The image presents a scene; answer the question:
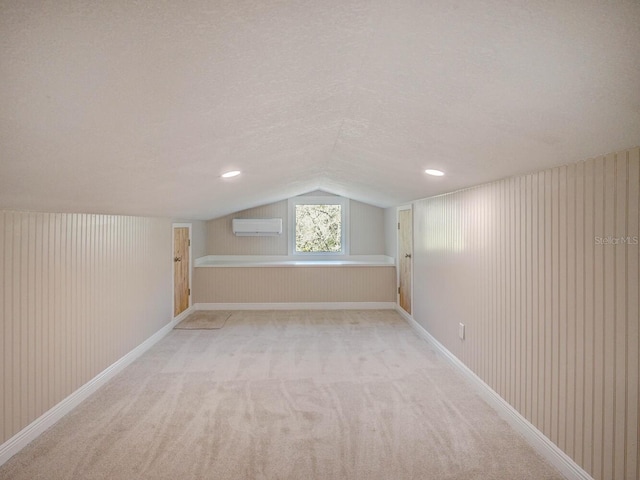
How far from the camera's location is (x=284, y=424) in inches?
113

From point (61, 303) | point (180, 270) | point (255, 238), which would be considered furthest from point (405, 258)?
point (61, 303)

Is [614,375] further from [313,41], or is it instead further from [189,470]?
[189,470]

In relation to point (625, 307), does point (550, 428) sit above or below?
below

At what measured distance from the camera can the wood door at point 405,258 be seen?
6000 millimetres

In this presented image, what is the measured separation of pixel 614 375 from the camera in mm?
1924

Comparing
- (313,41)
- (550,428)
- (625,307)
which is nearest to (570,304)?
(625,307)

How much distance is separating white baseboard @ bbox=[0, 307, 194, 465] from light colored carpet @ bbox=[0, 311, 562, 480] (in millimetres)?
55

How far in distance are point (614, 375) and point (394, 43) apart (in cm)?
183

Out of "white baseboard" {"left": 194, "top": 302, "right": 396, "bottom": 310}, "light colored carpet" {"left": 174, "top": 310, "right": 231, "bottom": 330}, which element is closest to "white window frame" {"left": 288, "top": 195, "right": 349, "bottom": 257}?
"white baseboard" {"left": 194, "top": 302, "right": 396, "bottom": 310}

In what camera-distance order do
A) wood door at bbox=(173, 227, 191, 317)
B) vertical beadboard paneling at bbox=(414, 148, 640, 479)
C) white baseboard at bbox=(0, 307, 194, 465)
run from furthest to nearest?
1. wood door at bbox=(173, 227, 191, 317)
2. white baseboard at bbox=(0, 307, 194, 465)
3. vertical beadboard paneling at bbox=(414, 148, 640, 479)

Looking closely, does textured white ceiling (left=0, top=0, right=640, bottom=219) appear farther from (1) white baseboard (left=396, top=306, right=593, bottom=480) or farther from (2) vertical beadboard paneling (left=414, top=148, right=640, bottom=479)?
(1) white baseboard (left=396, top=306, right=593, bottom=480)

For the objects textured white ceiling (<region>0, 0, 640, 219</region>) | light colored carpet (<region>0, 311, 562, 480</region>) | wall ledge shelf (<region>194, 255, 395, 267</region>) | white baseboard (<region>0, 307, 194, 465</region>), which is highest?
textured white ceiling (<region>0, 0, 640, 219</region>)

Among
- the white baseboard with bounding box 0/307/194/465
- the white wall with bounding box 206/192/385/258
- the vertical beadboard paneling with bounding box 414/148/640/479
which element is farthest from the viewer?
the white wall with bounding box 206/192/385/258

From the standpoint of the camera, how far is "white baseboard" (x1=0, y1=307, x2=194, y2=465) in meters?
2.47
